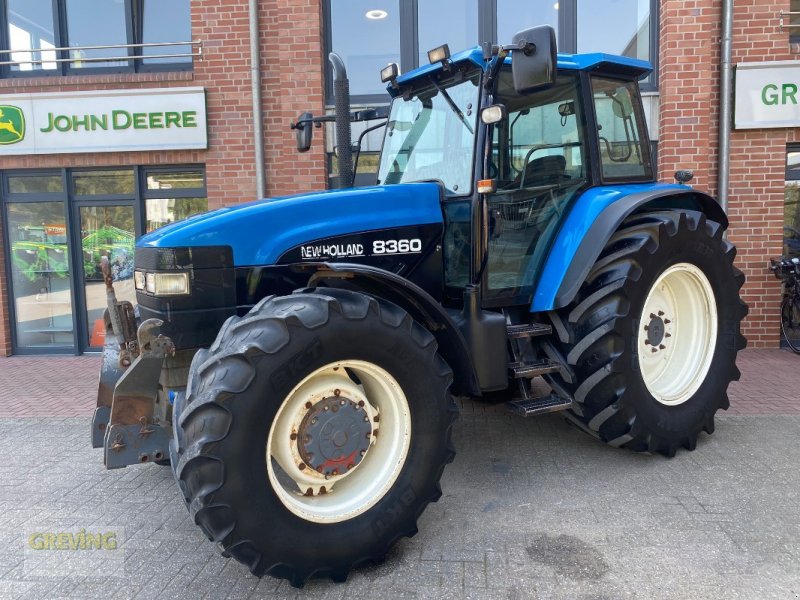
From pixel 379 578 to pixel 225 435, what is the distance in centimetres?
96

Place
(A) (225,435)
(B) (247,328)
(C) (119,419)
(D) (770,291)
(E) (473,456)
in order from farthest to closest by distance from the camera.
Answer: (D) (770,291) < (E) (473,456) < (C) (119,419) < (B) (247,328) < (A) (225,435)

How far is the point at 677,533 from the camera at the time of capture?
2.95m

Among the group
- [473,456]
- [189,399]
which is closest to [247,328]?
[189,399]

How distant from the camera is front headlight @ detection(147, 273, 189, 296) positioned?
112 inches

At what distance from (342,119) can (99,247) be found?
5.26m

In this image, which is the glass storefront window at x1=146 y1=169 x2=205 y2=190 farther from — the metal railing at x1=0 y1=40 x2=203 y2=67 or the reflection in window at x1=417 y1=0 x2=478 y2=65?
the reflection in window at x1=417 y1=0 x2=478 y2=65

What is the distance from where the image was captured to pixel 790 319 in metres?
7.02

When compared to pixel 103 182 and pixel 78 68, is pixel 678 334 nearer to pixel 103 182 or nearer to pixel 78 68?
pixel 103 182

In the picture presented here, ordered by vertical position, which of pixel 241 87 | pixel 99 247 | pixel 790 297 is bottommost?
pixel 790 297

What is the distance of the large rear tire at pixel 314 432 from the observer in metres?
2.34

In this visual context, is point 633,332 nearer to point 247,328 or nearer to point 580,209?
point 580,209

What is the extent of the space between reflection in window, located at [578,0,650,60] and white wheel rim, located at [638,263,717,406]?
4.37m

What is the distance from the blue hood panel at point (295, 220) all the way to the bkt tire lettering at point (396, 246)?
89mm

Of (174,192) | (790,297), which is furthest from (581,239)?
(174,192)
